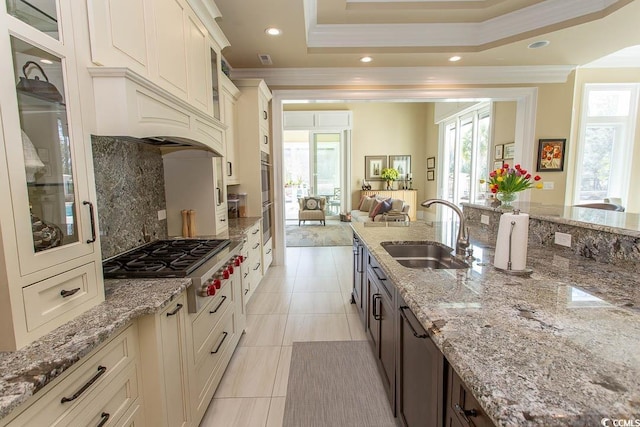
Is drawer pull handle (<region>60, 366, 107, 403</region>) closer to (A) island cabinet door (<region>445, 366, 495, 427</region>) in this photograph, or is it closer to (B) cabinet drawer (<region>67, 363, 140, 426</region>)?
(B) cabinet drawer (<region>67, 363, 140, 426</region>)

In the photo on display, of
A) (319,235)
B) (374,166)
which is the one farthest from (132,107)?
(374,166)

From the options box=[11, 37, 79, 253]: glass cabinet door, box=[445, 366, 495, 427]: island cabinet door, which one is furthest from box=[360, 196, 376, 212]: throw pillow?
box=[11, 37, 79, 253]: glass cabinet door

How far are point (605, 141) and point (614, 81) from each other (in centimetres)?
100

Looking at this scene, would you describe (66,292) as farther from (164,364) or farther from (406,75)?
(406,75)

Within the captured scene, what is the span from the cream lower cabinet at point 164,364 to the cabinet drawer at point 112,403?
0.06m

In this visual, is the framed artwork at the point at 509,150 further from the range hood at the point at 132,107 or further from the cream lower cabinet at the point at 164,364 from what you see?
the cream lower cabinet at the point at 164,364

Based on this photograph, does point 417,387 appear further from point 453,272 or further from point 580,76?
point 580,76

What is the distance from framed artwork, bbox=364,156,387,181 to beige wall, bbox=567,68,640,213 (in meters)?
4.31

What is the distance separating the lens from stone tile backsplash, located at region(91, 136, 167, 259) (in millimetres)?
1763

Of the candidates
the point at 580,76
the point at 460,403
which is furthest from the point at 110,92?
the point at 580,76

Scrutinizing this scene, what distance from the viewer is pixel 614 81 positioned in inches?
203

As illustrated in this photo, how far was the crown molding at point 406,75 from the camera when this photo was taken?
171 inches

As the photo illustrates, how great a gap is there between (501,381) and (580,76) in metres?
6.73

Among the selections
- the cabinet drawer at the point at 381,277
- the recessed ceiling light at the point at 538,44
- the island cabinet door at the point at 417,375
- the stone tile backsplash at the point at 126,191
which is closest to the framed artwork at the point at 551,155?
the recessed ceiling light at the point at 538,44
